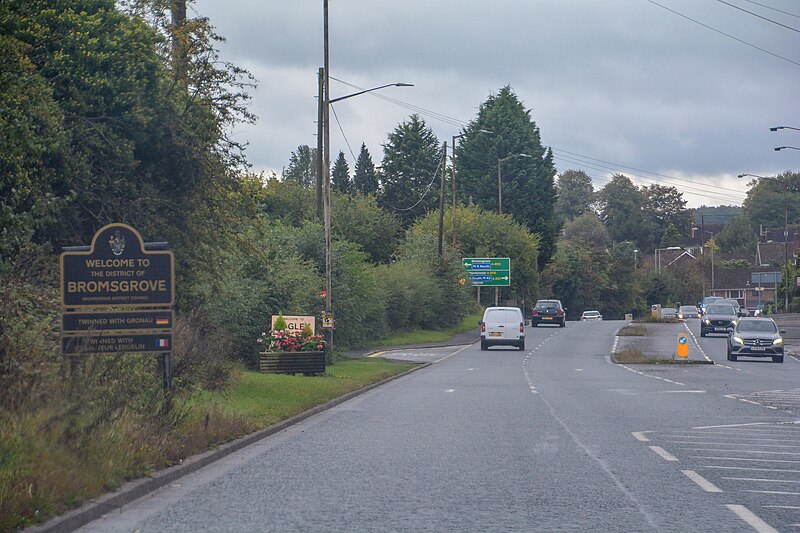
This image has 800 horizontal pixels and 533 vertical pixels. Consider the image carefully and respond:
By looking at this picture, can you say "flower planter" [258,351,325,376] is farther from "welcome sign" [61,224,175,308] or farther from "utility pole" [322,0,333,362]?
"welcome sign" [61,224,175,308]

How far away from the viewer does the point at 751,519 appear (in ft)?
28.4

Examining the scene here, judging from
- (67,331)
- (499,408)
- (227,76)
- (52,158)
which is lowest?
(499,408)

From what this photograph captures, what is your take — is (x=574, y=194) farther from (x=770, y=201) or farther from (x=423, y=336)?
(x=423, y=336)

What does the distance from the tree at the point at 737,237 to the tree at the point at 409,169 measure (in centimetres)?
7851

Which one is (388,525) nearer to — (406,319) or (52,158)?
(52,158)

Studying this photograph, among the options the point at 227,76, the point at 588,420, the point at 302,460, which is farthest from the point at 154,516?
the point at 227,76

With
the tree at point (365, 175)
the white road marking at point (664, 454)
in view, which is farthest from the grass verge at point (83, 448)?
the tree at point (365, 175)

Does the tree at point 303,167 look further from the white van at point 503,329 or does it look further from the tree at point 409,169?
the white van at point 503,329

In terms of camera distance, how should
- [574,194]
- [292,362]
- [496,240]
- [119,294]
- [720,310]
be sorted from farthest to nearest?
[574,194] → [496,240] → [720,310] → [292,362] → [119,294]

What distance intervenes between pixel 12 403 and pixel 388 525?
4230 mm

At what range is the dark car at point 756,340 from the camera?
40.2 m

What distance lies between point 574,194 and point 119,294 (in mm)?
157283

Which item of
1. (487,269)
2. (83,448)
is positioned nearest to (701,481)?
(83,448)

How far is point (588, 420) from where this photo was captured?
56.9ft
